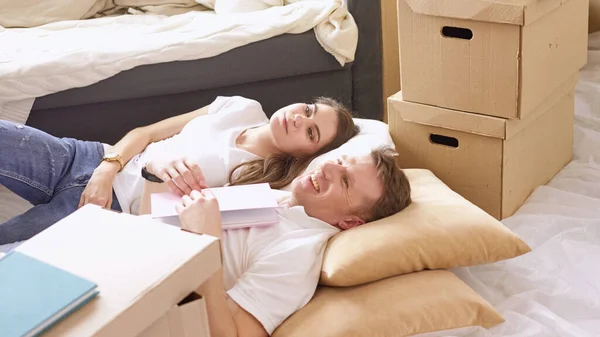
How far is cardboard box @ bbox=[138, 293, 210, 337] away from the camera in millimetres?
936

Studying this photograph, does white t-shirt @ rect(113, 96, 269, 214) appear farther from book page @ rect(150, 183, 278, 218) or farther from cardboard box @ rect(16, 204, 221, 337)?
cardboard box @ rect(16, 204, 221, 337)

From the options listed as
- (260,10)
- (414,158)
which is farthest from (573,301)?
(260,10)

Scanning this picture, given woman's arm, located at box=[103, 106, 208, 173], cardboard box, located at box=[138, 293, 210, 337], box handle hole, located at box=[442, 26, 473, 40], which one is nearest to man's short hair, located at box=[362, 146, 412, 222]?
box handle hole, located at box=[442, 26, 473, 40]

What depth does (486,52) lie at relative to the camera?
1.80 meters

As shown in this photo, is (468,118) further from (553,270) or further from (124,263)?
(124,263)

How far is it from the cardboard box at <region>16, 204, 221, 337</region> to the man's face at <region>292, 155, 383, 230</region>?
1.88 ft

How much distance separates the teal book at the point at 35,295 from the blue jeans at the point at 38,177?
2.61 ft

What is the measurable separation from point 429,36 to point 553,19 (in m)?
0.31

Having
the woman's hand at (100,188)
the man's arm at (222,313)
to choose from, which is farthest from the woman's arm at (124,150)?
the man's arm at (222,313)

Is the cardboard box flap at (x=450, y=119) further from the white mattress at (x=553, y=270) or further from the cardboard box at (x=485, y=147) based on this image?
the white mattress at (x=553, y=270)

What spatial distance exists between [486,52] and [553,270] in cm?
53

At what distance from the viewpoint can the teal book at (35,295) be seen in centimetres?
85

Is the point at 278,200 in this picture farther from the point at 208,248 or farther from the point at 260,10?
the point at 260,10

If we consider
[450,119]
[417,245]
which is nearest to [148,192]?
[417,245]
